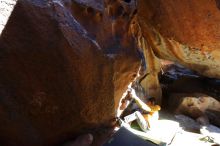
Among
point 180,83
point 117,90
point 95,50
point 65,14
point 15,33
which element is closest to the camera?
point 15,33

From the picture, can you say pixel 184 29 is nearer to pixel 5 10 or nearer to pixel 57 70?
pixel 57 70

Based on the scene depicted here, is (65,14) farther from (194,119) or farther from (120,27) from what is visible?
(194,119)

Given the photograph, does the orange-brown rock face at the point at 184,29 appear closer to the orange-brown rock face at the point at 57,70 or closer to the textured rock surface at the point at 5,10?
the orange-brown rock face at the point at 57,70

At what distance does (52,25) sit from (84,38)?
197mm

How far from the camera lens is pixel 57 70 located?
1.53 meters

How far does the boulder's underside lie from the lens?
1421 millimetres

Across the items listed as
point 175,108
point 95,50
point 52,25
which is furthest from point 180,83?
point 52,25

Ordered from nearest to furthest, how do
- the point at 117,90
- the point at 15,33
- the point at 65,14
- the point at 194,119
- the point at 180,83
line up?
the point at 15,33 < the point at 65,14 < the point at 117,90 < the point at 194,119 < the point at 180,83

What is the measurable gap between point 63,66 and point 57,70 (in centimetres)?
3

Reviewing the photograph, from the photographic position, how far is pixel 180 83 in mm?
4238

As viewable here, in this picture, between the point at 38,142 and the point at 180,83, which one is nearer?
the point at 38,142

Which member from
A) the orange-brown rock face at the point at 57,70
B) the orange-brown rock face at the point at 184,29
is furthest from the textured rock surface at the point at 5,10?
the orange-brown rock face at the point at 184,29

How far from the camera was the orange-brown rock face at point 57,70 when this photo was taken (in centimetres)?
142

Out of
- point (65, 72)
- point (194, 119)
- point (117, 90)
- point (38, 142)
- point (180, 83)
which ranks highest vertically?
point (65, 72)
